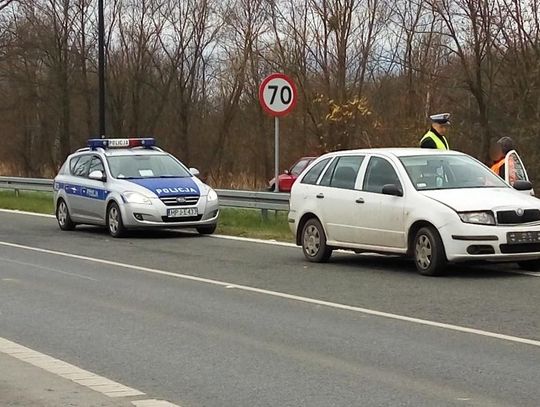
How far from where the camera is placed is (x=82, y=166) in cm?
2083

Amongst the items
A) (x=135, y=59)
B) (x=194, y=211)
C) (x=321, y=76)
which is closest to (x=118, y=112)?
(x=135, y=59)

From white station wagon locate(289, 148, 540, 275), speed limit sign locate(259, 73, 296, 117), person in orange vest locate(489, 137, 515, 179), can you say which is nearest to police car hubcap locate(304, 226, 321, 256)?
white station wagon locate(289, 148, 540, 275)

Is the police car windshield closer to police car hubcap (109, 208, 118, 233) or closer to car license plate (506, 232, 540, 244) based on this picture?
police car hubcap (109, 208, 118, 233)

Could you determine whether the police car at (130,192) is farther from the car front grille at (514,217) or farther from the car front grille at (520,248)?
the car front grille at (520,248)

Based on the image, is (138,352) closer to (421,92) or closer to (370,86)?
(421,92)

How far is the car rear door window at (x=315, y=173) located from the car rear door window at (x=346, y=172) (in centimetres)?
30

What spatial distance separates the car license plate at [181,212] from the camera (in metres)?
18.4

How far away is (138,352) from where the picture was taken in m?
8.26

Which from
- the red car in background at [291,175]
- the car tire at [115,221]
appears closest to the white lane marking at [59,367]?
the car tire at [115,221]

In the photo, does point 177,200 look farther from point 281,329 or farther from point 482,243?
point 281,329

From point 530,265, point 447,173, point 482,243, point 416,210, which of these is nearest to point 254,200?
point 447,173

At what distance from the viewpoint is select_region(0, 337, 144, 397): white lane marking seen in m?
6.91

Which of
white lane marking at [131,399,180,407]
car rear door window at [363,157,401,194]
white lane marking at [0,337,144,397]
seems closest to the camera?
white lane marking at [131,399,180,407]

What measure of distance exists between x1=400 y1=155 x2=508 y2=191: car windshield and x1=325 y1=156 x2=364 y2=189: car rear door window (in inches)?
29.2
